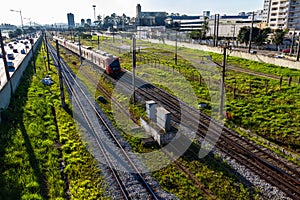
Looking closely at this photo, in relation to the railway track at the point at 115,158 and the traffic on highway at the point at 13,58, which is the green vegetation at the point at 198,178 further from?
the traffic on highway at the point at 13,58

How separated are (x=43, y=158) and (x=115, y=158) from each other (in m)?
3.74

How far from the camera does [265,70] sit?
34.1 meters

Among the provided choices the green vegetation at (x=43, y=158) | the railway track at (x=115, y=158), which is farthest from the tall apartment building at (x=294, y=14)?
the green vegetation at (x=43, y=158)

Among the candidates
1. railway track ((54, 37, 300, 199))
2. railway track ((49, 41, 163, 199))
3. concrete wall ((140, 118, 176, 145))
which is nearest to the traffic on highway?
railway track ((49, 41, 163, 199))

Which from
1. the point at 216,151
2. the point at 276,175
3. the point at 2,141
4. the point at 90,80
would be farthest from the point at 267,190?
the point at 90,80

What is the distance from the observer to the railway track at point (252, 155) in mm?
11377

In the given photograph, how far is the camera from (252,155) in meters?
13.5

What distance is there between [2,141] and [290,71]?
108ft

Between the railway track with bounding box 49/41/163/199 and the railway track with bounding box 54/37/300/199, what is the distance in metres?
5.19

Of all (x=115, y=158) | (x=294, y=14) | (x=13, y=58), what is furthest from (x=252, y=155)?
(x=294, y=14)

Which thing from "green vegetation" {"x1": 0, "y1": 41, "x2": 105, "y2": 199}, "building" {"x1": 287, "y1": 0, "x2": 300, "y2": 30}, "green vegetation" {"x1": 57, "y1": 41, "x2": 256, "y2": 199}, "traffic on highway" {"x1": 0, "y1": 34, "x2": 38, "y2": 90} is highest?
"building" {"x1": 287, "y1": 0, "x2": 300, "y2": 30}

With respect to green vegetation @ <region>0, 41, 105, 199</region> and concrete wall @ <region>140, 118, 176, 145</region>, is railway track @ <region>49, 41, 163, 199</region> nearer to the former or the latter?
green vegetation @ <region>0, 41, 105, 199</region>

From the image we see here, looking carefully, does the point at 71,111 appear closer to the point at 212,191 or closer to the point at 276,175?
the point at 212,191

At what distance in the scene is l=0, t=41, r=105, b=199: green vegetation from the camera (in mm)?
10609
